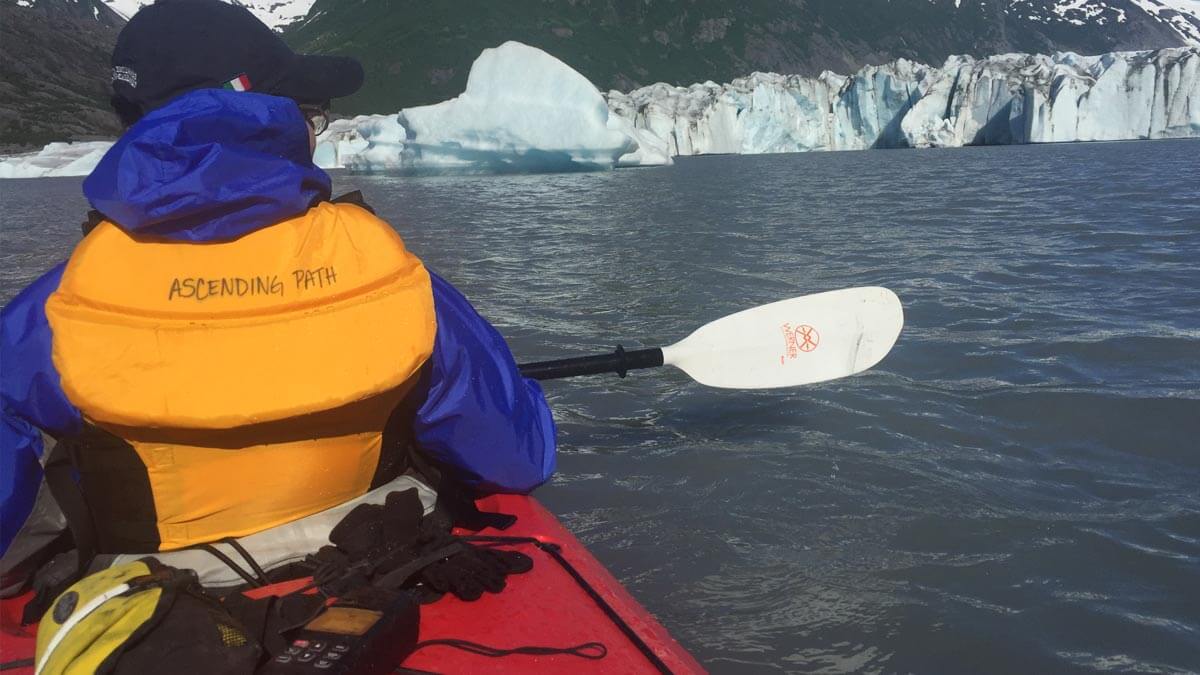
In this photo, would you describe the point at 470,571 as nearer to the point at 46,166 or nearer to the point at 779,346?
the point at 779,346

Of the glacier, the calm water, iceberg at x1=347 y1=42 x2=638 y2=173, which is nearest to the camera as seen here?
the calm water

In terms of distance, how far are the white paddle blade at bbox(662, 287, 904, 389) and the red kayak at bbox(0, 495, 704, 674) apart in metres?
2.06

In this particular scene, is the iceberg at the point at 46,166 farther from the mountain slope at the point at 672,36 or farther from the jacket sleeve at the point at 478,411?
the mountain slope at the point at 672,36

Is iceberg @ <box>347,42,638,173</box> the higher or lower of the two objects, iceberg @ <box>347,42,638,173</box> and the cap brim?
the higher

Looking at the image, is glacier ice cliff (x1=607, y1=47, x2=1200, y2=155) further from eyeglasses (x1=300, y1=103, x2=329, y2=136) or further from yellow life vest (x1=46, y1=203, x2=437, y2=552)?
yellow life vest (x1=46, y1=203, x2=437, y2=552)

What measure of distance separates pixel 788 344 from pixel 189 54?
9.60 ft

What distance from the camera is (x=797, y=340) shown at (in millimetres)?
3947

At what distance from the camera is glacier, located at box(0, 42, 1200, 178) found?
94.3 feet

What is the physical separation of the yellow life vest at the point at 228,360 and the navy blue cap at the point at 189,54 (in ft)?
0.91

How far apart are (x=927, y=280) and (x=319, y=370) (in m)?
6.73

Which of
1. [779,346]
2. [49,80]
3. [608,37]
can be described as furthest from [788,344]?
[608,37]

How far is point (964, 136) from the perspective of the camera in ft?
154

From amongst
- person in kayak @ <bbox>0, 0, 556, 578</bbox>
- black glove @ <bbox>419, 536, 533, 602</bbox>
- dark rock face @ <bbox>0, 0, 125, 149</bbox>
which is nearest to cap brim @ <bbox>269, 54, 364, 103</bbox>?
person in kayak @ <bbox>0, 0, 556, 578</bbox>

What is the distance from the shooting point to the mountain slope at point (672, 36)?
105000 mm
